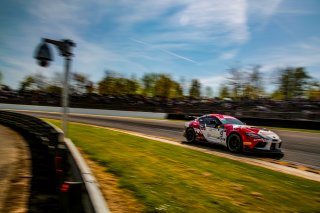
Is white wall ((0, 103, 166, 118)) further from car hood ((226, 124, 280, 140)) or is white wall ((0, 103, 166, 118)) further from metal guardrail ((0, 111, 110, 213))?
metal guardrail ((0, 111, 110, 213))

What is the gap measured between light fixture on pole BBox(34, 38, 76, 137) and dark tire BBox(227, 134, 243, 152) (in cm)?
584

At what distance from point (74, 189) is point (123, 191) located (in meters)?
2.31

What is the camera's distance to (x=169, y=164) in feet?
23.6

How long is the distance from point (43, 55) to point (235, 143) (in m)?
7.09

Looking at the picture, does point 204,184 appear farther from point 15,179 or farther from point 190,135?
point 190,135

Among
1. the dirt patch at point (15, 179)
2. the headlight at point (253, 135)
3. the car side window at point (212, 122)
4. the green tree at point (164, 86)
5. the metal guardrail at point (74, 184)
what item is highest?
the green tree at point (164, 86)

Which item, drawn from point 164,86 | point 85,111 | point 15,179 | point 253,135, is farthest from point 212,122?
point 164,86

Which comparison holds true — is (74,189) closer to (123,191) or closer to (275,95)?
(123,191)

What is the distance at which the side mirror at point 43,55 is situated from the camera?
796cm

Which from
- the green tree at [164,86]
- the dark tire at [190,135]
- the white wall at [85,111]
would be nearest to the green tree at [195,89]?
the green tree at [164,86]

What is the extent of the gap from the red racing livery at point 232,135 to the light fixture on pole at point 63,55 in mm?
5706

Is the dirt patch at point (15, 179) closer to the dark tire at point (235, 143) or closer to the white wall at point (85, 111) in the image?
the dark tire at point (235, 143)

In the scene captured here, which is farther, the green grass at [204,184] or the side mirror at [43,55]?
the side mirror at [43,55]

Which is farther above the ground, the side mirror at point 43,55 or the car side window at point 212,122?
the side mirror at point 43,55
